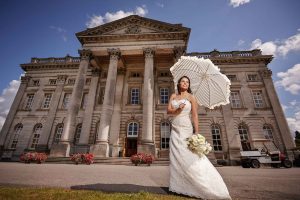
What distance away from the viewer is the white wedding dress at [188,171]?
3053 mm

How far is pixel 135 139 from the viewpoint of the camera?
62.4 ft

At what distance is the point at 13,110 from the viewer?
74.6 feet

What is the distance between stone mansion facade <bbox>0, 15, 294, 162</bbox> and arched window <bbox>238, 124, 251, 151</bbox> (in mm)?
99

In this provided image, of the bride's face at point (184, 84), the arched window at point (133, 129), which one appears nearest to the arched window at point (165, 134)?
the arched window at point (133, 129)

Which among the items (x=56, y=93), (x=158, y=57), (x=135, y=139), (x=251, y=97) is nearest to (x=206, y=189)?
(x=135, y=139)

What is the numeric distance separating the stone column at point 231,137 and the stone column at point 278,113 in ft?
16.0

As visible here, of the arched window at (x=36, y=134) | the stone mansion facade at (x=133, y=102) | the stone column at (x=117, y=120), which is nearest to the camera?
the stone mansion facade at (x=133, y=102)

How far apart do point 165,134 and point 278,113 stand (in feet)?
43.8

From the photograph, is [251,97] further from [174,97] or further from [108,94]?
[174,97]

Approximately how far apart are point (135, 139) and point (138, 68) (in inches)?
357

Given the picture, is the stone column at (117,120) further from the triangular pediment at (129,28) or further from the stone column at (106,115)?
the triangular pediment at (129,28)

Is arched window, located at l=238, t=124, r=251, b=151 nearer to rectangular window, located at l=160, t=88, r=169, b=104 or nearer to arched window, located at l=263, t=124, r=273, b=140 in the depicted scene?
arched window, located at l=263, t=124, r=273, b=140

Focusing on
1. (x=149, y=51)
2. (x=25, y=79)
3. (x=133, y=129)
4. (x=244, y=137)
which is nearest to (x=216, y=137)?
(x=244, y=137)

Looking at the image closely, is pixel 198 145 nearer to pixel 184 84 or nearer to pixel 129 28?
pixel 184 84
